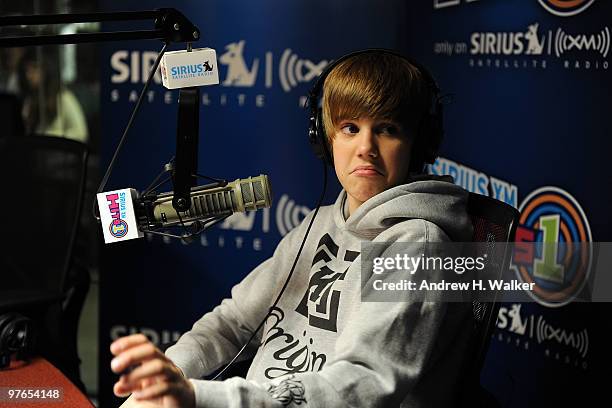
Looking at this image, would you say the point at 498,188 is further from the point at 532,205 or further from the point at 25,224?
the point at 25,224

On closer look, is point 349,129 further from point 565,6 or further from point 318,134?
point 565,6

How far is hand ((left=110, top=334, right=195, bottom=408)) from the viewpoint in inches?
45.3

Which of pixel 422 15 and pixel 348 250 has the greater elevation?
pixel 422 15

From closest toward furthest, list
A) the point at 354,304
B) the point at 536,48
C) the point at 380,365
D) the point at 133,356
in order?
the point at 133,356 < the point at 380,365 < the point at 354,304 < the point at 536,48

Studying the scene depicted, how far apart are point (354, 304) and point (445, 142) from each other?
1.35 m

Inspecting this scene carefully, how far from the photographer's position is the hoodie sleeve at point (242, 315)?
1.73 m

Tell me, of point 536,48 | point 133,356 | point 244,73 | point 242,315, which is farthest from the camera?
point 244,73

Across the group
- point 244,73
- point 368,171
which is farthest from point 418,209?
point 244,73

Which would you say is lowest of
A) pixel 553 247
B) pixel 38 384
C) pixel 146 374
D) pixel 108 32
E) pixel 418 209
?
pixel 38 384

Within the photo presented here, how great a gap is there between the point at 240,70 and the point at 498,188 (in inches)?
37.2

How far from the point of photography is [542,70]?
2176mm

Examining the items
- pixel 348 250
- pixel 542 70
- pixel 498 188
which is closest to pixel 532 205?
pixel 498 188

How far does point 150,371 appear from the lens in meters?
1.15

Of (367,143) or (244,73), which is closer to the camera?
(367,143)
